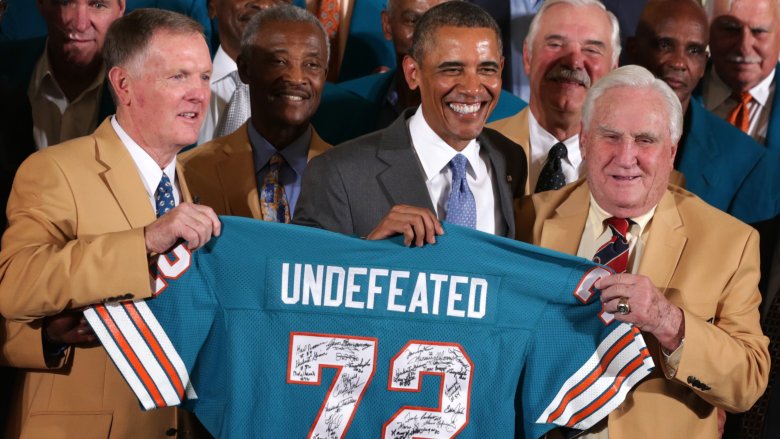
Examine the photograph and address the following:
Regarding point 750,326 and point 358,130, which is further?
point 358,130

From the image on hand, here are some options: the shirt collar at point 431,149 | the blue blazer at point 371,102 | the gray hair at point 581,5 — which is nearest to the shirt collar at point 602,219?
the shirt collar at point 431,149

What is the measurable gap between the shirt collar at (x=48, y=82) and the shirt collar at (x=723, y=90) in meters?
3.10

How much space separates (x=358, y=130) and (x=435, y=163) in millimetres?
1505

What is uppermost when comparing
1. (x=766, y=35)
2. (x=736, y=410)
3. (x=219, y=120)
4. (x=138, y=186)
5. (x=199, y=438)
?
(x=766, y=35)

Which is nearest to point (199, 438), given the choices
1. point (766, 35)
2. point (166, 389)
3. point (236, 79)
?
point (166, 389)

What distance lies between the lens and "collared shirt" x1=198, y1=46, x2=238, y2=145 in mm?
5367

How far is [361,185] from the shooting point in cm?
377

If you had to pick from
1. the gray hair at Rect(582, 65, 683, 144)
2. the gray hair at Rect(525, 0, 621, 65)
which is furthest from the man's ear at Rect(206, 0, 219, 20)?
the gray hair at Rect(582, 65, 683, 144)

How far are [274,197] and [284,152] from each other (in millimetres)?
209

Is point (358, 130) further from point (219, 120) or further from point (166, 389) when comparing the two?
point (166, 389)

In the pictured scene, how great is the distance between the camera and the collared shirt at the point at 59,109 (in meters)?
5.05

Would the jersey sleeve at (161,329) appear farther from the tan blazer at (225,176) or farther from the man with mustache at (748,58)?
the man with mustache at (748,58)

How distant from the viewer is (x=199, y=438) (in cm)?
382

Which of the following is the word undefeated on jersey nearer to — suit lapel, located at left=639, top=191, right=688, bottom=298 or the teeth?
suit lapel, located at left=639, top=191, right=688, bottom=298
